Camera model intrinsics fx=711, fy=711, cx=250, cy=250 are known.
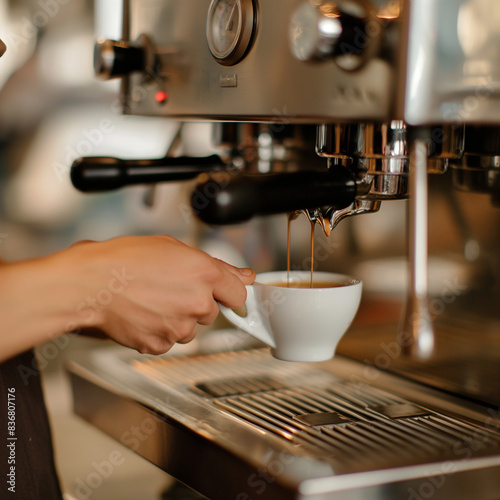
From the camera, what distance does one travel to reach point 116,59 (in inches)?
26.1

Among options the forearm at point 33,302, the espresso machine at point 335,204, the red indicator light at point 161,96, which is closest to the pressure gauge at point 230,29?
the espresso machine at point 335,204

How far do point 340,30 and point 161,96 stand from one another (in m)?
0.27

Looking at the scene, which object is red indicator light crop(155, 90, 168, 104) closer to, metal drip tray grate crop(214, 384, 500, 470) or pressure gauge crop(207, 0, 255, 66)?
pressure gauge crop(207, 0, 255, 66)

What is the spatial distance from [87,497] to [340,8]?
63 cm

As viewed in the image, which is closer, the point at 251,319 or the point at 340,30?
the point at 340,30

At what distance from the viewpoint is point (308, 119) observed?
1.67 feet

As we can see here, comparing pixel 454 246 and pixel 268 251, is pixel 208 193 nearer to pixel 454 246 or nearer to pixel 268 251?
pixel 454 246

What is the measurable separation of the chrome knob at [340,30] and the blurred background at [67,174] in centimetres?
34

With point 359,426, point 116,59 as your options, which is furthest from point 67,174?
point 359,426

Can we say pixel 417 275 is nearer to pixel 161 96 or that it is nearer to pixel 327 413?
pixel 327 413

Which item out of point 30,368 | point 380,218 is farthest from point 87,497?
point 380,218

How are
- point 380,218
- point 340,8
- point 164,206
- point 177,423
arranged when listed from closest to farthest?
point 340,8 < point 177,423 < point 380,218 < point 164,206

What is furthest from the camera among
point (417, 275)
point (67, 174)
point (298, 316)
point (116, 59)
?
point (67, 174)

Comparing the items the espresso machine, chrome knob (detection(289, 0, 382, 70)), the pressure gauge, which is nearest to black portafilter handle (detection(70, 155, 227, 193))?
the espresso machine
